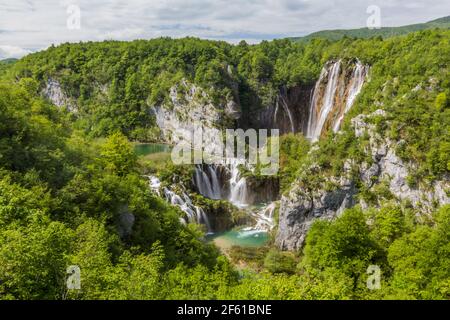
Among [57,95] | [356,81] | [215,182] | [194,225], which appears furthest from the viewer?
[57,95]

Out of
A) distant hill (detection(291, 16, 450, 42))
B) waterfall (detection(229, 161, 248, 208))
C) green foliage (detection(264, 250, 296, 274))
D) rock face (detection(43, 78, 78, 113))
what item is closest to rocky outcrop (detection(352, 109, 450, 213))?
green foliage (detection(264, 250, 296, 274))

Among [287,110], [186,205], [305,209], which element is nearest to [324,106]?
[287,110]

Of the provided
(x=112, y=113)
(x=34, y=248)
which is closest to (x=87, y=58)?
(x=112, y=113)

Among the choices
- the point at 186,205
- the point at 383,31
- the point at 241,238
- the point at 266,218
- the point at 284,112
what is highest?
the point at 383,31

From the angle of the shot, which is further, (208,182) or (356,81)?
(356,81)

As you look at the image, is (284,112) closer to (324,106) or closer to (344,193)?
(324,106)

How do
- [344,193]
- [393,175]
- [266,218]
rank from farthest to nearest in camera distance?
[266,218], [344,193], [393,175]
